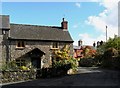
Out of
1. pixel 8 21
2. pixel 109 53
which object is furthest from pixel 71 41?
pixel 8 21

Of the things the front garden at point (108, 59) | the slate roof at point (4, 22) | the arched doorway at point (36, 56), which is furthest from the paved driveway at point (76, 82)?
the slate roof at point (4, 22)

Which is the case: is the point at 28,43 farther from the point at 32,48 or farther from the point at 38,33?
the point at 38,33

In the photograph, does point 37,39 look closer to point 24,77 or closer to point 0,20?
point 0,20

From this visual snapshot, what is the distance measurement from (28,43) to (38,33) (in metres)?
2.99

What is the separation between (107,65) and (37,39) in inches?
489

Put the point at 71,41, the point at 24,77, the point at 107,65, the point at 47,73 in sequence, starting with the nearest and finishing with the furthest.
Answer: the point at 24,77 → the point at 47,73 → the point at 71,41 → the point at 107,65

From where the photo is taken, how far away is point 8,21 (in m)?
37.1

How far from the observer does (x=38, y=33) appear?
39.0 meters

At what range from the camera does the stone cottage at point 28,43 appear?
117ft

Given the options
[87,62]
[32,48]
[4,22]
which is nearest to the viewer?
[4,22]

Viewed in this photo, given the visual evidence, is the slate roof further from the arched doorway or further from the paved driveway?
the paved driveway

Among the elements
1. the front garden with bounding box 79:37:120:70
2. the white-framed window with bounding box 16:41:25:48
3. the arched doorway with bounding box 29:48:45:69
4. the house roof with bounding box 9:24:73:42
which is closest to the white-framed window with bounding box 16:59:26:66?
the arched doorway with bounding box 29:48:45:69

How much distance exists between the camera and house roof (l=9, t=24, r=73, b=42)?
3706cm

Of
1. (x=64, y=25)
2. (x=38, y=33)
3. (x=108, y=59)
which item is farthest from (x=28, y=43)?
(x=108, y=59)
